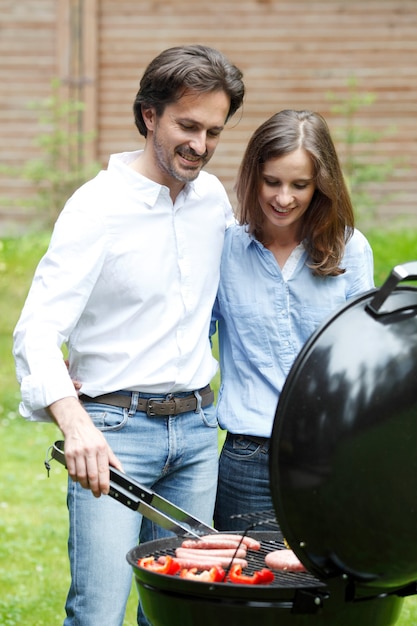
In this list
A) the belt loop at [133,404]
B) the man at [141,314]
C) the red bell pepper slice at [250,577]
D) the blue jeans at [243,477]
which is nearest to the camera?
the red bell pepper slice at [250,577]

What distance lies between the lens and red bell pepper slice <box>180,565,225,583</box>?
249 cm

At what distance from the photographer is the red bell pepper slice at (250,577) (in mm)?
2477

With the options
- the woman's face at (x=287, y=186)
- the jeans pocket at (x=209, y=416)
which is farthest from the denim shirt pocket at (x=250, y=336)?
the woman's face at (x=287, y=186)

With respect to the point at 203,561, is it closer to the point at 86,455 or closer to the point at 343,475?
the point at 86,455

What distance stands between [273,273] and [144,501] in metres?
0.88

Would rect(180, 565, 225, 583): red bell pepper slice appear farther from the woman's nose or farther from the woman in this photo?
the woman's nose

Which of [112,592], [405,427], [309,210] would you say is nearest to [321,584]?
[405,427]

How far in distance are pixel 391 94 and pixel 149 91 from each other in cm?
898

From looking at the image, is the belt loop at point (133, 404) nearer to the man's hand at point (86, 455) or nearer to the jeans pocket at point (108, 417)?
the jeans pocket at point (108, 417)

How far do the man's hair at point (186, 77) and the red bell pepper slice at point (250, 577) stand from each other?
1.29 metres

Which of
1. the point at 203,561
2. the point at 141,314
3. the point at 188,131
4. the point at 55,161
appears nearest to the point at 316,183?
the point at 188,131

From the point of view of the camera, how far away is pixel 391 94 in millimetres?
11609

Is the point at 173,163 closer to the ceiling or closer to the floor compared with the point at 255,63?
closer to the ceiling

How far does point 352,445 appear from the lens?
7.41 ft
